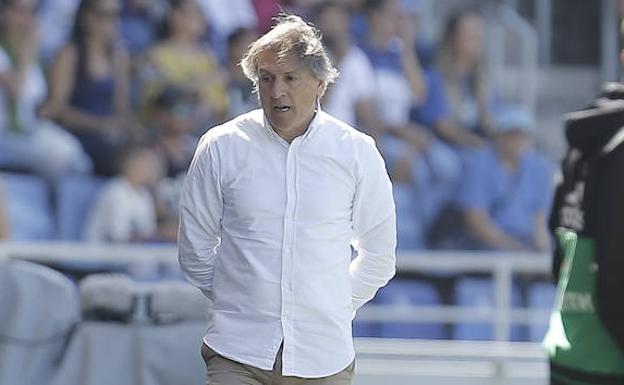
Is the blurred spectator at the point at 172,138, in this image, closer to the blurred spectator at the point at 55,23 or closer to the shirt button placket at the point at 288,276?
the blurred spectator at the point at 55,23

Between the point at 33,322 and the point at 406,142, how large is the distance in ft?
11.0

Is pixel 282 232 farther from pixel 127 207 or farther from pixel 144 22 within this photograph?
pixel 144 22

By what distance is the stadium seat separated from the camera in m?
4.66

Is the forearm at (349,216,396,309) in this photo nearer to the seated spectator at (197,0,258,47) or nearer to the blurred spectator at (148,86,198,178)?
the blurred spectator at (148,86,198,178)

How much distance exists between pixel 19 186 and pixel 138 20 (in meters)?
1.08

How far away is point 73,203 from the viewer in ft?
24.4

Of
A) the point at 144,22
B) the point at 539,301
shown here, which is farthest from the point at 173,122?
the point at 539,301

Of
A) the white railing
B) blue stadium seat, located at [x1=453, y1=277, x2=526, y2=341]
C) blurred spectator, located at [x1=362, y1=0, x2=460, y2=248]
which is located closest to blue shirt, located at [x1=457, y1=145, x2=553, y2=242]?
blurred spectator, located at [x1=362, y1=0, x2=460, y2=248]

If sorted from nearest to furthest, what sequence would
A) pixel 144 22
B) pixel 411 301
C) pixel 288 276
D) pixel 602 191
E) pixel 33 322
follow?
pixel 602 191
pixel 288 276
pixel 33 322
pixel 411 301
pixel 144 22

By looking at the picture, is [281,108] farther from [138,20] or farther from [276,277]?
[138,20]

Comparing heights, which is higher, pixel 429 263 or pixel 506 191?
pixel 506 191

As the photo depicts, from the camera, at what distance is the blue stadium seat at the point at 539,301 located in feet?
25.1

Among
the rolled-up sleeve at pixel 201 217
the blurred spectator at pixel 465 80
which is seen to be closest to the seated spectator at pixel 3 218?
the blurred spectator at pixel 465 80

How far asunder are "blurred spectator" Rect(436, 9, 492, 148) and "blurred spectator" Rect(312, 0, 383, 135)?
39 centimetres
